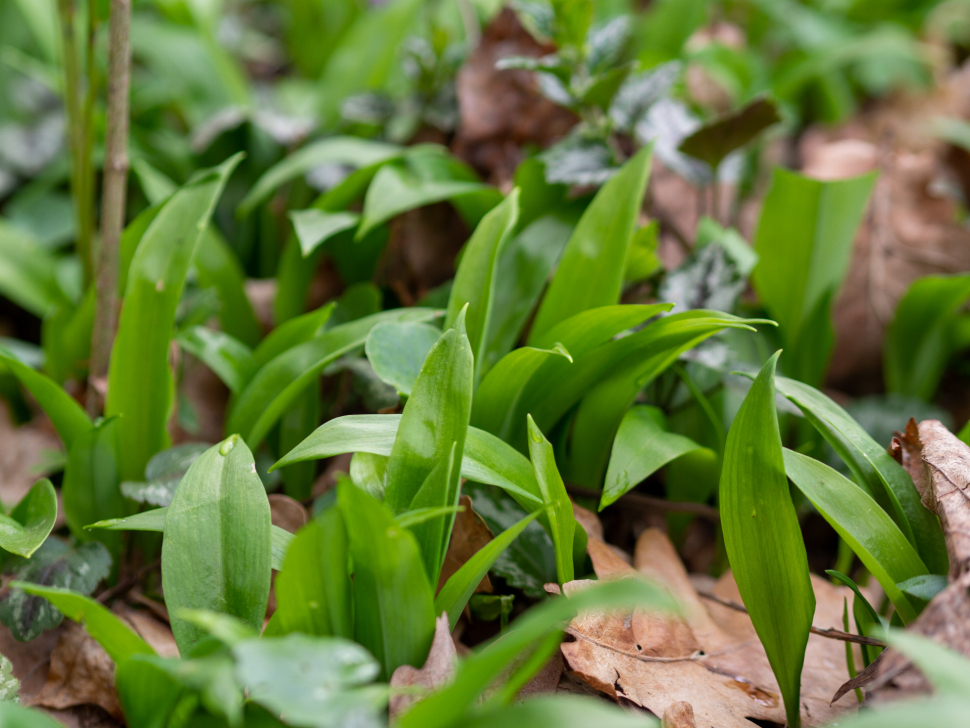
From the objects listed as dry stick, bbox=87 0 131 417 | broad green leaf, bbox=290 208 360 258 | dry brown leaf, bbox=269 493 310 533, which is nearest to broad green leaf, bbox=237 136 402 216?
broad green leaf, bbox=290 208 360 258

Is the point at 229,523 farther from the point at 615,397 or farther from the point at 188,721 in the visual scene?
the point at 615,397

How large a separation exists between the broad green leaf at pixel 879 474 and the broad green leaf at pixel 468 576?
0.41 meters

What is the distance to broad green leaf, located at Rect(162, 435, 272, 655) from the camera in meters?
0.75

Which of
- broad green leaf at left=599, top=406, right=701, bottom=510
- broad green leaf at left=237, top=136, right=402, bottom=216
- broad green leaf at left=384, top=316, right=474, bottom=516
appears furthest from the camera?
broad green leaf at left=237, top=136, right=402, bottom=216

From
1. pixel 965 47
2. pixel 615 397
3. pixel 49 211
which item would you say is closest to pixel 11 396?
pixel 49 211

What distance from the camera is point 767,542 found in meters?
0.78

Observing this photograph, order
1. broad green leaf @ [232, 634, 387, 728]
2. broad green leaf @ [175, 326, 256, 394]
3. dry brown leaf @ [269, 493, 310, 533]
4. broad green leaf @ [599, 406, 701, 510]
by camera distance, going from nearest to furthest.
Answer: broad green leaf @ [232, 634, 387, 728]
broad green leaf @ [599, 406, 701, 510]
dry brown leaf @ [269, 493, 310, 533]
broad green leaf @ [175, 326, 256, 394]

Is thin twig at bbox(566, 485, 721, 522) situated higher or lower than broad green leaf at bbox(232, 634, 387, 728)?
lower

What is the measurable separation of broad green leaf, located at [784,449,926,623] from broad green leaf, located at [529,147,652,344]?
0.39 meters

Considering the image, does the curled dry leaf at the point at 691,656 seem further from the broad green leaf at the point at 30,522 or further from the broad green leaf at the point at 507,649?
the broad green leaf at the point at 30,522

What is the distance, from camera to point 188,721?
69cm

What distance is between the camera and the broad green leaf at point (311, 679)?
48 cm

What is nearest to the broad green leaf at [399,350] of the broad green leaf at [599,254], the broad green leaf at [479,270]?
the broad green leaf at [479,270]

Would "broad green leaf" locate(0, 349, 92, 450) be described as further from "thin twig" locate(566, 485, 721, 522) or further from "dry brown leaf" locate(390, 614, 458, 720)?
"thin twig" locate(566, 485, 721, 522)
